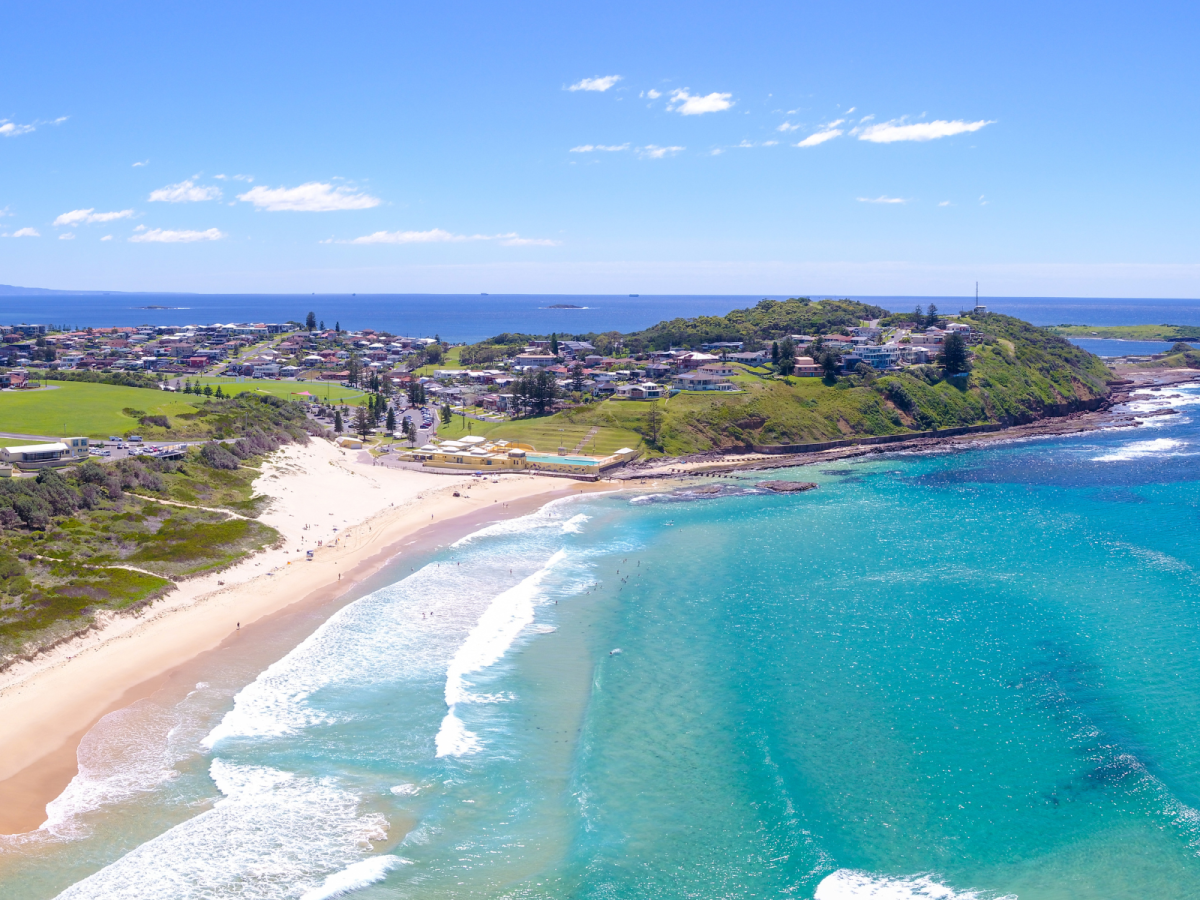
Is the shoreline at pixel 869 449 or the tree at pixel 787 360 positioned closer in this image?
the shoreline at pixel 869 449

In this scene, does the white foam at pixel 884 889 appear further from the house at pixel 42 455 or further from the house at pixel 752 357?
the house at pixel 752 357

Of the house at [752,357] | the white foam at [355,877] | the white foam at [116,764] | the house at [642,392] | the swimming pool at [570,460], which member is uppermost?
the house at [752,357]

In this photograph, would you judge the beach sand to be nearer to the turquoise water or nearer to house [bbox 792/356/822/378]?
the turquoise water

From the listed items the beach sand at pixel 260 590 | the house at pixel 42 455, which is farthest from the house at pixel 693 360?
the house at pixel 42 455

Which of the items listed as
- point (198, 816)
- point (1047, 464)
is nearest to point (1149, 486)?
point (1047, 464)

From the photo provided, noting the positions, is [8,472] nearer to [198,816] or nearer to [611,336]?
[198,816]

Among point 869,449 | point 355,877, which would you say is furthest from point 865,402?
point 355,877
